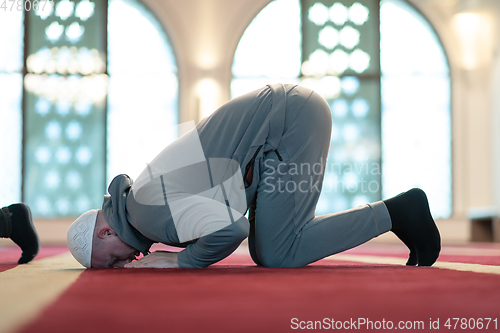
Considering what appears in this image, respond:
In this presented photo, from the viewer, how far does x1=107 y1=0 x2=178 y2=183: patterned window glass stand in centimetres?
636

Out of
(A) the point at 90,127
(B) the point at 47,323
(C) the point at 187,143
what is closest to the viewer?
(B) the point at 47,323

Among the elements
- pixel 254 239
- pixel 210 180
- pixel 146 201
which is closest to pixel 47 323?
pixel 146 201

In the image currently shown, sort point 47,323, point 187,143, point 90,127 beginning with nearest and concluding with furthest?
point 47,323 < point 187,143 < point 90,127

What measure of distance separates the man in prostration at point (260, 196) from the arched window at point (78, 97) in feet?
15.3

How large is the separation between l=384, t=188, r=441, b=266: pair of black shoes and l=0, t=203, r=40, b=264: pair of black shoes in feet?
4.55

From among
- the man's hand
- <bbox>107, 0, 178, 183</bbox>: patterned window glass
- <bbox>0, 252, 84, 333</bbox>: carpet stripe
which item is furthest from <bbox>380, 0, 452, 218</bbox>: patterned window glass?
<bbox>0, 252, 84, 333</bbox>: carpet stripe

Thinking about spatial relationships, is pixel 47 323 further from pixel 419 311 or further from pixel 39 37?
pixel 39 37

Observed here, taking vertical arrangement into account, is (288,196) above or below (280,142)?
below

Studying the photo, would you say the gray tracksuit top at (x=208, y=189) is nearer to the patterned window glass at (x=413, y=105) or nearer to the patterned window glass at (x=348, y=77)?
the patterned window glass at (x=348, y=77)

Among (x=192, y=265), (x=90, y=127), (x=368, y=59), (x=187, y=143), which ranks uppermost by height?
(x=368, y=59)

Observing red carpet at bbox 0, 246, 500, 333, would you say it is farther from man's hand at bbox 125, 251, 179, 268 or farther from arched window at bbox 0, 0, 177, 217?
arched window at bbox 0, 0, 177, 217

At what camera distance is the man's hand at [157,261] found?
61.9 inches

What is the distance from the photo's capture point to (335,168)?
6.38m

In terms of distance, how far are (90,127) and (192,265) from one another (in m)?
5.15
